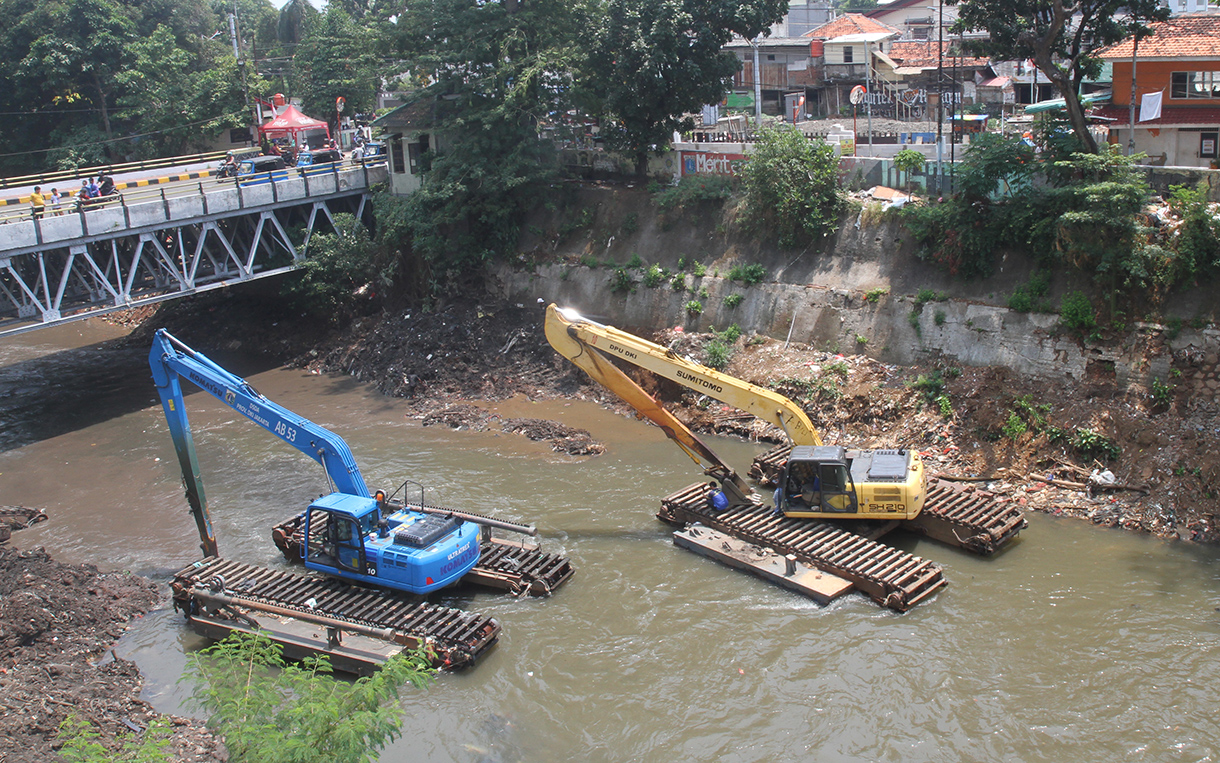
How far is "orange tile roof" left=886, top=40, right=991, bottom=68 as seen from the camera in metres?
46.2

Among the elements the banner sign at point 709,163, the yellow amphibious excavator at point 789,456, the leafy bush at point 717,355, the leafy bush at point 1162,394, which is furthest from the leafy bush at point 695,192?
the leafy bush at point 1162,394

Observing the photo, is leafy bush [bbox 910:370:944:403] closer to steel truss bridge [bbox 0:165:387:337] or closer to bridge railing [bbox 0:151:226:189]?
steel truss bridge [bbox 0:165:387:337]

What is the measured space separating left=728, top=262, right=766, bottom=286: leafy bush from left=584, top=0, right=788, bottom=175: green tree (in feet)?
24.2

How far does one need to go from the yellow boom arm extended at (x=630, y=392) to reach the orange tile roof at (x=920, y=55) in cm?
3283

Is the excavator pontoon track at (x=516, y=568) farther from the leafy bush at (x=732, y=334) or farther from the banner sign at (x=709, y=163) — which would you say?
the banner sign at (x=709, y=163)

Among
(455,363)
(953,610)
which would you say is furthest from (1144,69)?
(455,363)

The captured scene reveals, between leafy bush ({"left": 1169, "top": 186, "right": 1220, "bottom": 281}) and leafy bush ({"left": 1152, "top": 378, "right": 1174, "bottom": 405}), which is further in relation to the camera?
leafy bush ({"left": 1169, "top": 186, "right": 1220, "bottom": 281})

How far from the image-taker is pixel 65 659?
55.1 feet

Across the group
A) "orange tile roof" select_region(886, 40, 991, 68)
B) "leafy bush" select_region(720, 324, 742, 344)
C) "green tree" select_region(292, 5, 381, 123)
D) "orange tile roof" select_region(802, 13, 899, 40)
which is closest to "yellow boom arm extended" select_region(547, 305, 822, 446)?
"leafy bush" select_region(720, 324, 742, 344)

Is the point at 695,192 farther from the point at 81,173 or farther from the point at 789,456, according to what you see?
the point at 81,173

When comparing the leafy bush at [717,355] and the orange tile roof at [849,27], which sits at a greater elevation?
the orange tile roof at [849,27]

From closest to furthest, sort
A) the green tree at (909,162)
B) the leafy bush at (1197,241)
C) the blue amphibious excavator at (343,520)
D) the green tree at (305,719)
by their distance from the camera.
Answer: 1. the green tree at (305,719)
2. the blue amphibious excavator at (343,520)
3. the leafy bush at (1197,241)
4. the green tree at (909,162)

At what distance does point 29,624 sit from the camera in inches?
682

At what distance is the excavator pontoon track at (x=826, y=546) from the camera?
682 inches
